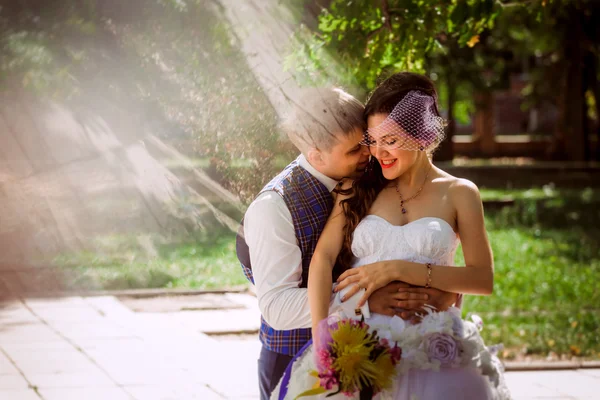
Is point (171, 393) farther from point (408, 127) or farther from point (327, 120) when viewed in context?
point (408, 127)

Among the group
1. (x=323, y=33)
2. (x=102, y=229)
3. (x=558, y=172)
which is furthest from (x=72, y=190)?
(x=558, y=172)

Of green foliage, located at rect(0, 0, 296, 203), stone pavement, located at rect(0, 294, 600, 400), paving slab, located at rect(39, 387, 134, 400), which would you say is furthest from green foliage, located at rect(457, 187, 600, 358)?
green foliage, located at rect(0, 0, 296, 203)

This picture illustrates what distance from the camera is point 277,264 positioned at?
9.81 ft

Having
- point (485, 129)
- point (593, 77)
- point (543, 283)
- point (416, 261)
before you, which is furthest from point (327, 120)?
point (485, 129)

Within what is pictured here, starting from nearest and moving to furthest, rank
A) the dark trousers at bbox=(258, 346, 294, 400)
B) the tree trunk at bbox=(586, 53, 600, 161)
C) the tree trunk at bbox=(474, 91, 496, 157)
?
1. the dark trousers at bbox=(258, 346, 294, 400)
2. the tree trunk at bbox=(586, 53, 600, 161)
3. the tree trunk at bbox=(474, 91, 496, 157)

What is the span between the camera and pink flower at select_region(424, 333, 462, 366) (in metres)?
2.69

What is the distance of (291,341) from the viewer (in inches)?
126

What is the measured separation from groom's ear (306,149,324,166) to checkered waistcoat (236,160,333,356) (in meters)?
0.06

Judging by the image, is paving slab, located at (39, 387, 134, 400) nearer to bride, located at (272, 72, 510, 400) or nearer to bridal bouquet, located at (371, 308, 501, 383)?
bride, located at (272, 72, 510, 400)

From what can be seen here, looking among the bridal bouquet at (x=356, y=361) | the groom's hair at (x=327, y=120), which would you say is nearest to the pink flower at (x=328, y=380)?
the bridal bouquet at (x=356, y=361)

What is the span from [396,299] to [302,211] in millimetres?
504

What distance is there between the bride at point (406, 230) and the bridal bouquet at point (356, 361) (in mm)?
114

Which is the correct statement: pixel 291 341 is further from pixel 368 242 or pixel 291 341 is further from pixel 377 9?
pixel 377 9

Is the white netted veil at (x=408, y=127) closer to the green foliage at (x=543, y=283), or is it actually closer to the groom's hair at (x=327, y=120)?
the groom's hair at (x=327, y=120)
